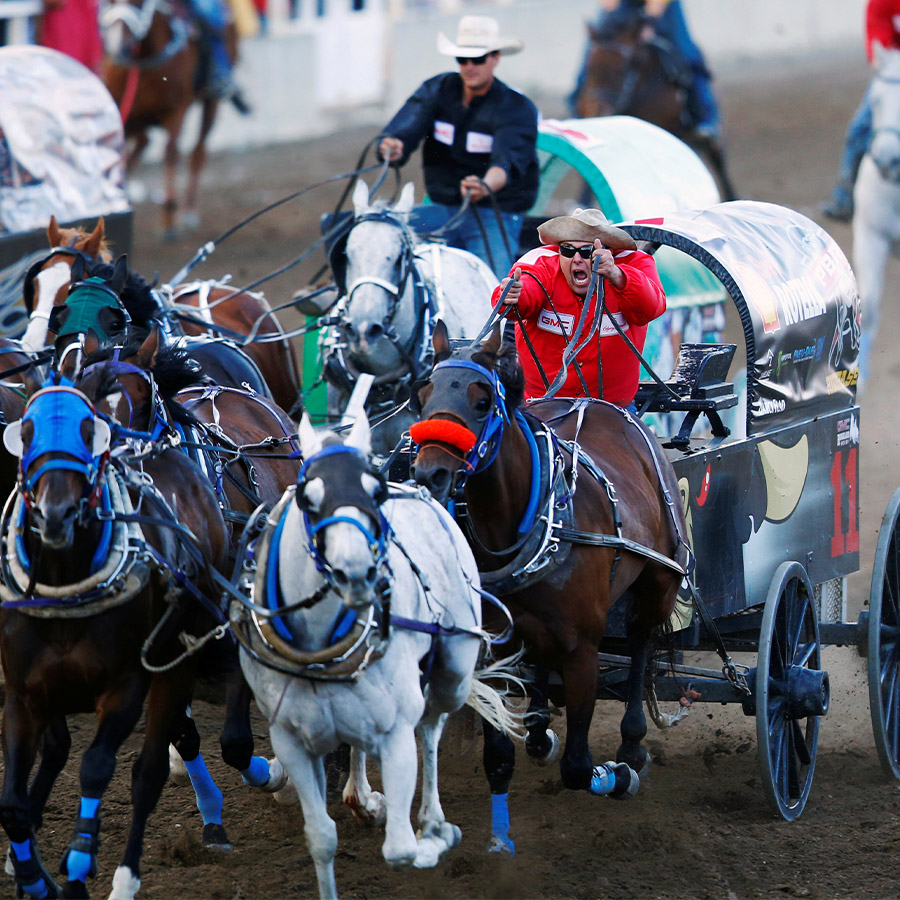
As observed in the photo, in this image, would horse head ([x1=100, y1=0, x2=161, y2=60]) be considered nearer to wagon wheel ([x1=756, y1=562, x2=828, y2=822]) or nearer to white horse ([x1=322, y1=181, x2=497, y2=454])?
white horse ([x1=322, y1=181, x2=497, y2=454])

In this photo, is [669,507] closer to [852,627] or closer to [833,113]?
[852,627]

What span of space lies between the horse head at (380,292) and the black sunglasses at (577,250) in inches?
64.2

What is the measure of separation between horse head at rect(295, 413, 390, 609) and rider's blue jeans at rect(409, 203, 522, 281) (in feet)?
14.5

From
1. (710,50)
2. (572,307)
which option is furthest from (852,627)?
(710,50)

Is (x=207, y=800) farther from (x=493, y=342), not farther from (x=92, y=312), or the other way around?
(x=493, y=342)

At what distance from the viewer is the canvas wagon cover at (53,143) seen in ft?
29.8

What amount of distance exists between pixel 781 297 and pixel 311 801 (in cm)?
293

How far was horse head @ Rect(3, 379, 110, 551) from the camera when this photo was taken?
3.84 m

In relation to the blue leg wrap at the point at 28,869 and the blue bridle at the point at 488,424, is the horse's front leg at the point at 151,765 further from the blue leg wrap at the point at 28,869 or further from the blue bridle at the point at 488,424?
the blue bridle at the point at 488,424

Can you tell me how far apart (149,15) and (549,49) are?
29.2ft

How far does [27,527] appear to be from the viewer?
13.4 feet

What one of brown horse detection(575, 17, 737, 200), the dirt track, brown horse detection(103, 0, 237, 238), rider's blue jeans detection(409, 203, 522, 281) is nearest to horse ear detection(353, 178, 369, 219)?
rider's blue jeans detection(409, 203, 522, 281)

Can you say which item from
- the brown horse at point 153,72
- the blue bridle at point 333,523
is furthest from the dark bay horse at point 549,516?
the brown horse at point 153,72

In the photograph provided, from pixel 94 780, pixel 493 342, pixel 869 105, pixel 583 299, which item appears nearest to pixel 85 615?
pixel 94 780
